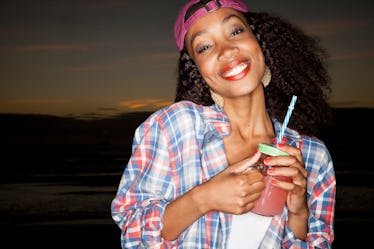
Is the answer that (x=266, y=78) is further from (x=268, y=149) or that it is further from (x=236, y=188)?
(x=236, y=188)

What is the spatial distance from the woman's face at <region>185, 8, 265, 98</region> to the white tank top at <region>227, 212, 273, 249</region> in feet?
1.59

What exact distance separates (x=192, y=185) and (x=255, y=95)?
0.52 metres

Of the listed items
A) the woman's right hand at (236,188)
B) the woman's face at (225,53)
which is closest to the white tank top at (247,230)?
the woman's right hand at (236,188)

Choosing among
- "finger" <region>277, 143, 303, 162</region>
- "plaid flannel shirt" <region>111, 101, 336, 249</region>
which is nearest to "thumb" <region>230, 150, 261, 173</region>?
"finger" <region>277, 143, 303, 162</region>

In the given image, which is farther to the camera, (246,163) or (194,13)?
(194,13)

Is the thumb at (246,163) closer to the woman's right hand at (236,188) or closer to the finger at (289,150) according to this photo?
the woman's right hand at (236,188)

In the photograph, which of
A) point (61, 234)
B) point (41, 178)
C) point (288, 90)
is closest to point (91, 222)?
point (61, 234)

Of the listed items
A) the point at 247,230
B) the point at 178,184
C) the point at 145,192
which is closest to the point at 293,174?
the point at 247,230

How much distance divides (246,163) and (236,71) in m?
0.44

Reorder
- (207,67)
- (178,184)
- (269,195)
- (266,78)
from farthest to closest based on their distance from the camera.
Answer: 1. (266,78)
2. (207,67)
3. (178,184)
4. (269,195)

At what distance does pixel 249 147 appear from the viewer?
1.91m

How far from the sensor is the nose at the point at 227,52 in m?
1.72

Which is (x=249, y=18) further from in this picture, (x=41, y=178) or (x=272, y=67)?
(x=41, y=178)

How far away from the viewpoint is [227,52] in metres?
1.72
